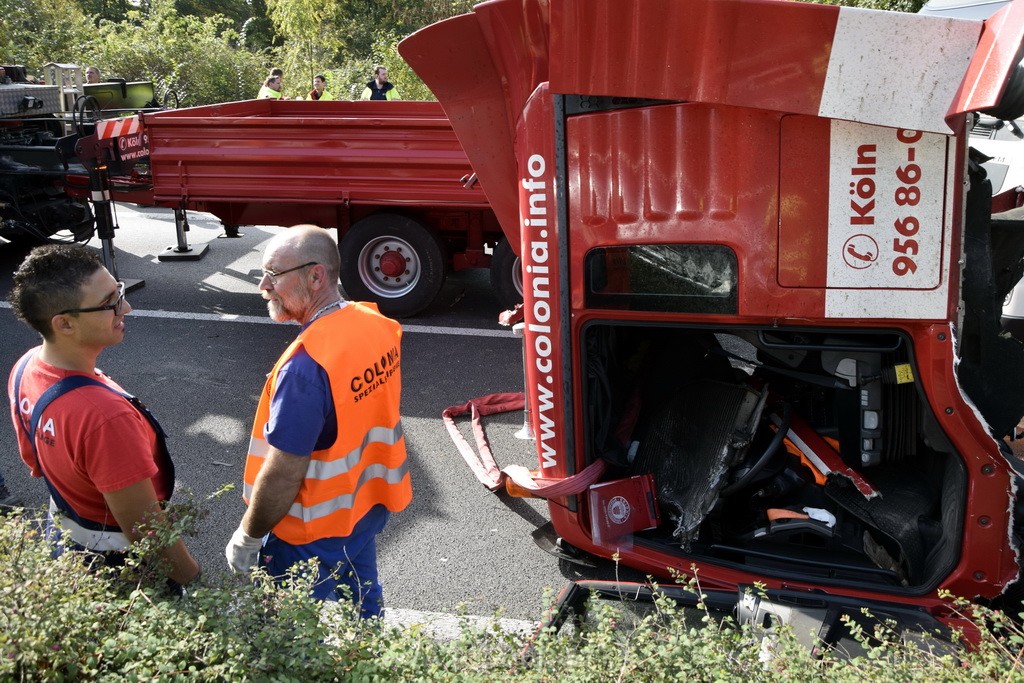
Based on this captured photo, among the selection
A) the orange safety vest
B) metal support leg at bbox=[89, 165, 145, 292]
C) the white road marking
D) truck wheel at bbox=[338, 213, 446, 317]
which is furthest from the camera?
metal support leg at bbox=[89, 165, 145, 292]

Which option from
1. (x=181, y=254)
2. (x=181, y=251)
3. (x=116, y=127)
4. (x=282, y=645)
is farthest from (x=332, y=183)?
(x=282, y=645)

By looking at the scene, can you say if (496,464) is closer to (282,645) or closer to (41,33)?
(282,645)

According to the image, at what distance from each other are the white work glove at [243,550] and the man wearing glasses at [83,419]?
0.73 feet

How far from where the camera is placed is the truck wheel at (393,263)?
314 inches

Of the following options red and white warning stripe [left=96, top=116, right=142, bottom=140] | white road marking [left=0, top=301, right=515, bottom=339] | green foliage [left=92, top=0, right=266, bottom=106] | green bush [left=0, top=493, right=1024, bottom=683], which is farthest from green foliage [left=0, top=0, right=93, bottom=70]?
green bush [left=0, top=493, right=1024, bottom=683]

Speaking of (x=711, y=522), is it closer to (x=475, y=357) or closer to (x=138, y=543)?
(x=138, y=543)

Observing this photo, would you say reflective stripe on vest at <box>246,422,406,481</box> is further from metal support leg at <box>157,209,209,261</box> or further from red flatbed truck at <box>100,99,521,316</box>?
metal support leg at <box>157,209,209,261</box>

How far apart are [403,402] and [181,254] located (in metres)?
5.07

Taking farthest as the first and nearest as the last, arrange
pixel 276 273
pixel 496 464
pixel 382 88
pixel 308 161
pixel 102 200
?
pixel 382 88 → pixel 102 200 → pixel 308 161 → pixel 496 464 → pixel 276 273

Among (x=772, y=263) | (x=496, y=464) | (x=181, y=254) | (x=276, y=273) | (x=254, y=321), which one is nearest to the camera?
(x=276, y=273)

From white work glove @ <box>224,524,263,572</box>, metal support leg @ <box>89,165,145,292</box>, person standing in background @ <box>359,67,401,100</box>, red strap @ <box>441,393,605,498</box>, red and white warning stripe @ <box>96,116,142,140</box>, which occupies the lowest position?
red strap @ <box>441,393,605,498</box>

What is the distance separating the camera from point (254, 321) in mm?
8055

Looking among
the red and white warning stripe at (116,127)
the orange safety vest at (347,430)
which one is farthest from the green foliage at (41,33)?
the orange safety vest at (347,430)

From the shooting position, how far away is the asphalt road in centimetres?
427
